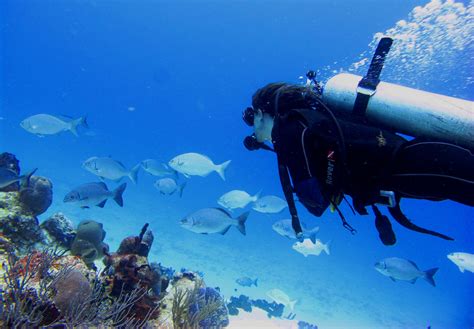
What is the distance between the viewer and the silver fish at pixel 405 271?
8.34 meters

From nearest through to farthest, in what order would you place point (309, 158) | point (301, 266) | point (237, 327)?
point (309, 158) → point (237, 327) → point (301, 266)

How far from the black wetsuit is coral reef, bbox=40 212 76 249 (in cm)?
602

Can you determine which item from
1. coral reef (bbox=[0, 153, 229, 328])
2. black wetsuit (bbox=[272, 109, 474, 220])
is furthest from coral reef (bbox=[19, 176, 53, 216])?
black wetsuit (bbox=[272, 109, 474, 220])

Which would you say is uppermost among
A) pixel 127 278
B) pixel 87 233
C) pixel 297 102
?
pixel 297 102

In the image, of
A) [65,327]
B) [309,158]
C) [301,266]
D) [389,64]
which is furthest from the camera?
[301,266]

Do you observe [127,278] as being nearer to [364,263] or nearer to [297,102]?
[297,102]

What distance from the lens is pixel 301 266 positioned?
3100 cm

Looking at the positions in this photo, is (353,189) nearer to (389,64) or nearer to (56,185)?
(389,64)

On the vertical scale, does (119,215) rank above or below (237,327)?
above

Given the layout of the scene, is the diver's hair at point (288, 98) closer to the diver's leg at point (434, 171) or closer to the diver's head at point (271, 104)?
the diver's head at point (271, 104)

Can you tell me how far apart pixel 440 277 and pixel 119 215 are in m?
65.9

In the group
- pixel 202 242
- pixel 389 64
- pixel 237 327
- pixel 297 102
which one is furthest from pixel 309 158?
Answer: pixel 202 242

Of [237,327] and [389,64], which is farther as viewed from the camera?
[389,64]

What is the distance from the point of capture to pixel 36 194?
7.20 meters
